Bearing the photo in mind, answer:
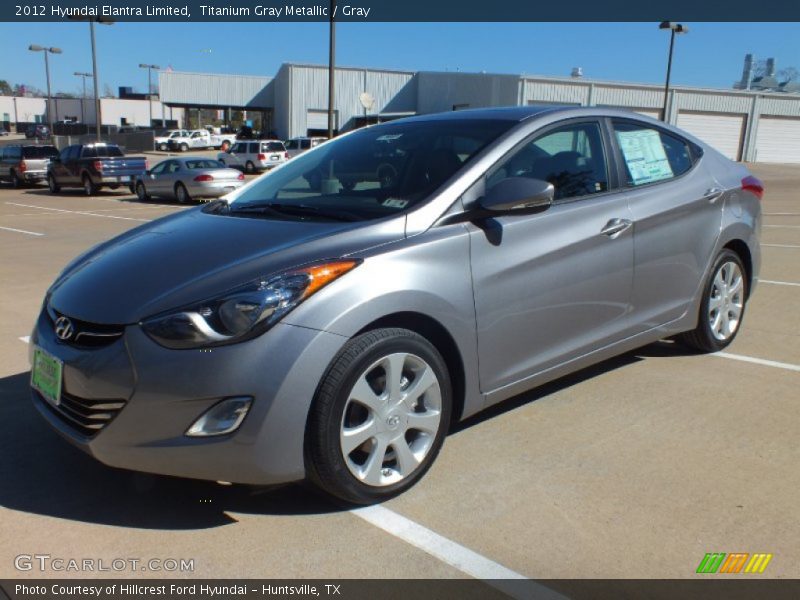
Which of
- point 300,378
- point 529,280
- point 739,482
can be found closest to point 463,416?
point 529,280

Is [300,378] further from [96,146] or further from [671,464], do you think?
[96,146]

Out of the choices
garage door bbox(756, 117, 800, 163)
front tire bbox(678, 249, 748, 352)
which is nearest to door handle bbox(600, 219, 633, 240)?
front tire bbox(678, 249, 748, 352)

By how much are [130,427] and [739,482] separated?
263cm

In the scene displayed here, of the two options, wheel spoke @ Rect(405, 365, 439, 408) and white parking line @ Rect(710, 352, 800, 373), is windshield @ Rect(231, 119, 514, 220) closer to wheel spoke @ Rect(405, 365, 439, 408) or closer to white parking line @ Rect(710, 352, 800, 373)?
wheel spoke @ Rect(405, 365, 439, 408)

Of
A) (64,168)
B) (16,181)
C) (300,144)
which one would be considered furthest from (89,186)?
(300,144)

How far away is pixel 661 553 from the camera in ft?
9.23

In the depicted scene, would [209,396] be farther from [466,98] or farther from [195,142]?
[195,142]

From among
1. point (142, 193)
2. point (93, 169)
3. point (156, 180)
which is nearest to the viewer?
point (156, 180)

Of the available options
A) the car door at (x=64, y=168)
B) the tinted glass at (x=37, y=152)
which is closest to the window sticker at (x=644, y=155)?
the car door at (x=64, y=168)

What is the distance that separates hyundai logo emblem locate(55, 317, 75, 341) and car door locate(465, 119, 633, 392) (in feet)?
5.67

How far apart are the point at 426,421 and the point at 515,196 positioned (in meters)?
1.09

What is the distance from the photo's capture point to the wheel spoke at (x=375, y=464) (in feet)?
10.1

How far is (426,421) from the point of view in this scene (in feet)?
10.7

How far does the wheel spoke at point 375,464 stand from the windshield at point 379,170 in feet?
3.37
